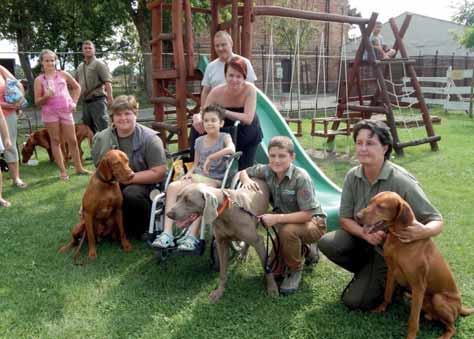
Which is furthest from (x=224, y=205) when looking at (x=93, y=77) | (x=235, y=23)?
(x=93, y=77)

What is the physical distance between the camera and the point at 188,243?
11.0ft

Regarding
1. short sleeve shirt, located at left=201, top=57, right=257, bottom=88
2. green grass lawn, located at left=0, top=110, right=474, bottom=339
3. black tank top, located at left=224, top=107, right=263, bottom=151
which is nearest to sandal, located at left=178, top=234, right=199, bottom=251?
green grass lawn, located at left=0, top=110, right=474, bottom=339

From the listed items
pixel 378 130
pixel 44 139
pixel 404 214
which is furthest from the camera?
pixel 44 139

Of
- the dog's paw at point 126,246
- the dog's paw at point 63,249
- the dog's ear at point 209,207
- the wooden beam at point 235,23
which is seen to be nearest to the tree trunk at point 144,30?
the wooden beam at point 235,23

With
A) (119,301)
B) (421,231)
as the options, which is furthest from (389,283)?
(119,301)

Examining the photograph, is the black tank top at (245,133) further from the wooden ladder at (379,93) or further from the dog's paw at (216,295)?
the wooden ladder at (379,93)

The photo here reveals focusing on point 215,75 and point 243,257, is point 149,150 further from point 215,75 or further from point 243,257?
point 215,75

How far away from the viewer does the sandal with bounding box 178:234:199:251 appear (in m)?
3.32

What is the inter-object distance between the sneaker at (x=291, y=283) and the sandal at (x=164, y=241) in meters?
0.95

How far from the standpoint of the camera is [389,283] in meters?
2.82

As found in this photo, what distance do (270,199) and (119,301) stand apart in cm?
143

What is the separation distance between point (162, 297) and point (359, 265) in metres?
1.53

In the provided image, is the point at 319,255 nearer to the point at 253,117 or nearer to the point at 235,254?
the point at 235,254

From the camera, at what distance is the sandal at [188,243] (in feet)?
10.9
